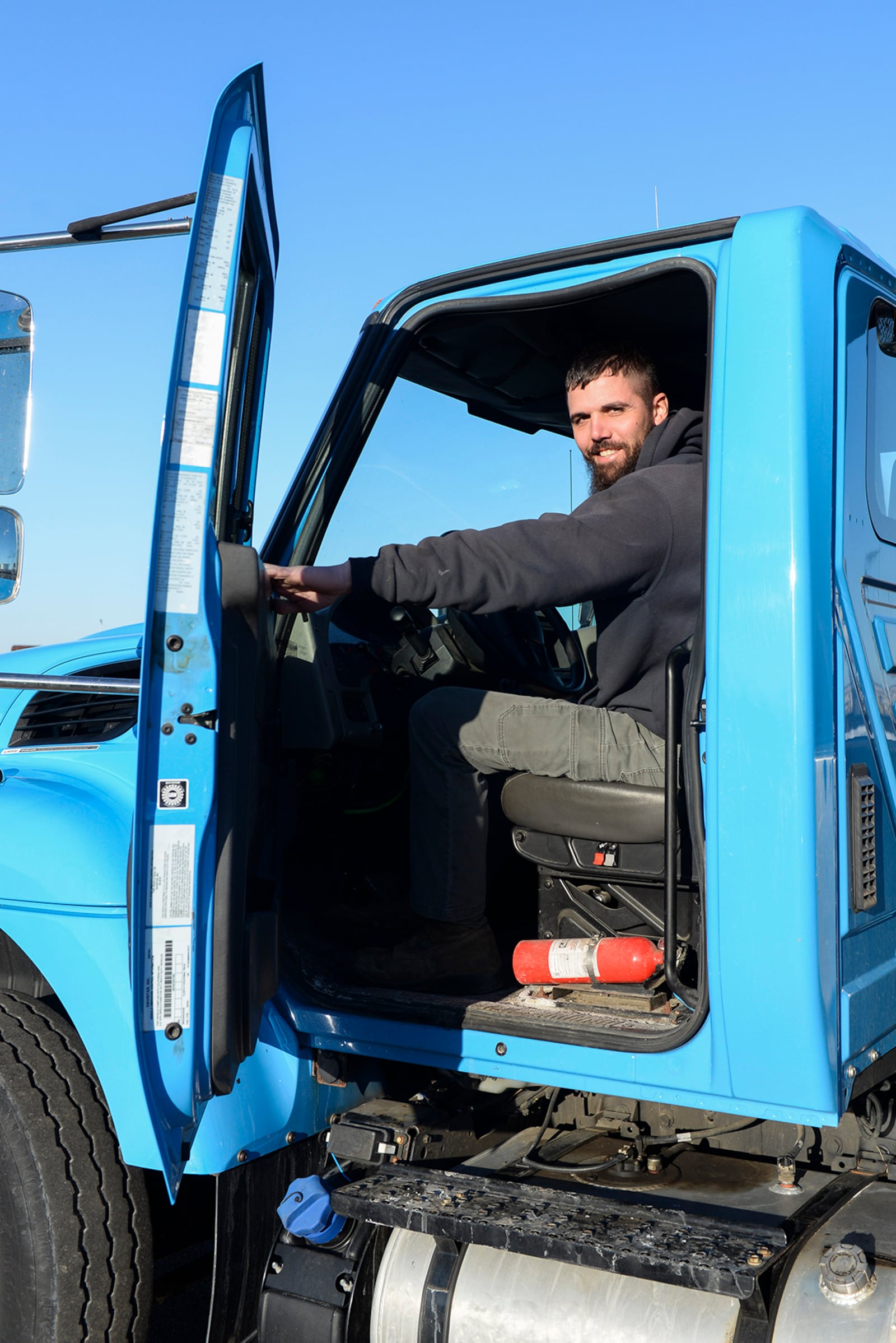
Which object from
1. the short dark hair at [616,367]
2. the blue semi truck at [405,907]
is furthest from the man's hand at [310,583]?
the short dark hair at [616,367]

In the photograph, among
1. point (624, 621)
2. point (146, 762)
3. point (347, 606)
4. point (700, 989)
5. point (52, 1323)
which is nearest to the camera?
point (146, 762)

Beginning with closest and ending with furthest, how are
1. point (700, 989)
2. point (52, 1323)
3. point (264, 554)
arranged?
point (700, 989), point (52, 1323), point (264, 554)

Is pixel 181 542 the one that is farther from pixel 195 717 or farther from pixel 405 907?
pixel 405 907

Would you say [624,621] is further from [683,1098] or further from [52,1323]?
[52,1323]

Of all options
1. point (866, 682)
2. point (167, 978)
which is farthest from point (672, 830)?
point (167, 978)

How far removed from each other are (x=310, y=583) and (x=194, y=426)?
410 mm

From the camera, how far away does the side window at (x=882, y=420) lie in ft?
7.09

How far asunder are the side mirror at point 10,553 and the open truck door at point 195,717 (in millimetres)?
558

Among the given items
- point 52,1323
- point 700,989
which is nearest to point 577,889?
point 700,989

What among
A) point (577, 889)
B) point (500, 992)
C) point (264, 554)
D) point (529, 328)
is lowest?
point (500, 992)

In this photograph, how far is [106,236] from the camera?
2.11 metres

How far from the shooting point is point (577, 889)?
2426mm

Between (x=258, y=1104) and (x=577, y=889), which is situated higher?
(x=577, y=889)

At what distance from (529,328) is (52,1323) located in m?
2.49
